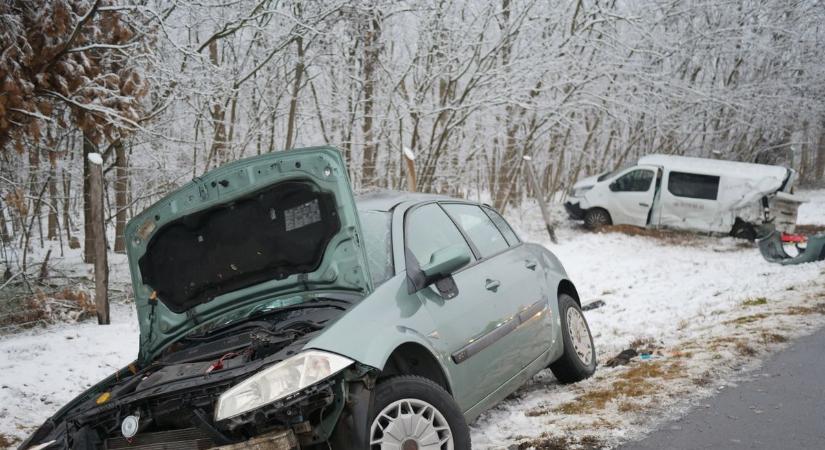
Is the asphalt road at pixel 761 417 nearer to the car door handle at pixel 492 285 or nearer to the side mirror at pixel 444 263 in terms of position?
the car door handle at pixel 492 285

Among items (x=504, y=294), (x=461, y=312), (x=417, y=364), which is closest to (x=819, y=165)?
(x=504, y=294)

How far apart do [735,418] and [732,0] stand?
58.0ft

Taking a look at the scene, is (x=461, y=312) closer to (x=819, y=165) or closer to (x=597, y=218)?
(x=597, y=218)

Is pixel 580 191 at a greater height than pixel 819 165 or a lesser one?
lesser

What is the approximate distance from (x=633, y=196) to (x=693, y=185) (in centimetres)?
144

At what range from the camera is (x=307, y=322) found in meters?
3.60

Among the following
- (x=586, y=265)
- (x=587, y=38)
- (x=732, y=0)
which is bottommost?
(x=586, y=265)

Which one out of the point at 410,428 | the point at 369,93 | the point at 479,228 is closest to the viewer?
the point at 410,428

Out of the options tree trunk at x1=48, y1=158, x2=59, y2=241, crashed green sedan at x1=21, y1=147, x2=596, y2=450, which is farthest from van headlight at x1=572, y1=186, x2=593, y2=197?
crashed green sedan at x1=21, y1=147, x2=596, y2=450

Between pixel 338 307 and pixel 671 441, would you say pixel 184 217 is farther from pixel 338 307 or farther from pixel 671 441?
pixel 671 441

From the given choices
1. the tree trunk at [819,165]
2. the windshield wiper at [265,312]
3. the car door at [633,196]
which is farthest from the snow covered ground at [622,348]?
the tree trunk at [819,165]

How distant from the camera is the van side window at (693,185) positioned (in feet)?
56.6

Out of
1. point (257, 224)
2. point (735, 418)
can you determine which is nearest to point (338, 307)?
point (257, 224)

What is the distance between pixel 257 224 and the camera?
4.16m
